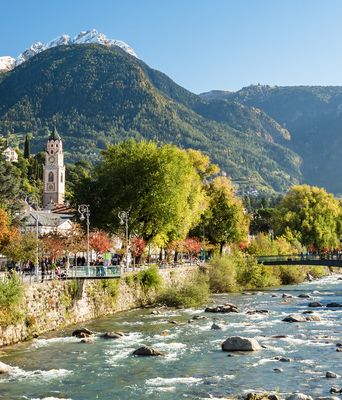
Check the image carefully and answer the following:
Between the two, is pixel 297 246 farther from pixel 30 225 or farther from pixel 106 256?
pixel 106 256

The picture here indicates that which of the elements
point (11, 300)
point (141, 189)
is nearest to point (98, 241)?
point (141, 189)

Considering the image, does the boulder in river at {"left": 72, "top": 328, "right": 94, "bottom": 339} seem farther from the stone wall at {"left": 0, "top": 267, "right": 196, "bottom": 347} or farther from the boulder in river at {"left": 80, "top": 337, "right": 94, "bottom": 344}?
the stone wall at {"left": 0, "top": 267, "right": 196, "bottom": 347}

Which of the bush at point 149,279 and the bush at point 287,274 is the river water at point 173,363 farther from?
the bush at point 287,274

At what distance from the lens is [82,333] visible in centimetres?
4141

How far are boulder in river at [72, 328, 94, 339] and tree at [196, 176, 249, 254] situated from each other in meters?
53.2

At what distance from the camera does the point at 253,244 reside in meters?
108

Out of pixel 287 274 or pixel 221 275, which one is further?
pixel 287 274

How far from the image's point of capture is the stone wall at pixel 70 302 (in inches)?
1588

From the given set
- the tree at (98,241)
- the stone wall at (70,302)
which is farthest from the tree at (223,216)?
the stone wall at (70,302)

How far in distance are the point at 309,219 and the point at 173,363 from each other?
9686 cm

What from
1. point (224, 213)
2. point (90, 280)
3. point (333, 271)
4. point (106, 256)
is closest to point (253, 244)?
point (224, 213)

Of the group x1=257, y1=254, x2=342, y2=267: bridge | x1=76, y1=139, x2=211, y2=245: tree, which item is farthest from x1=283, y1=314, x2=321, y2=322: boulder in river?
x1=257, y1=254, x2=342, y2=267: bridge

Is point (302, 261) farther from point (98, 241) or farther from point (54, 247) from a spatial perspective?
point (54, 247)

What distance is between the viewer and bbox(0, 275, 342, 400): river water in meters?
27.8
